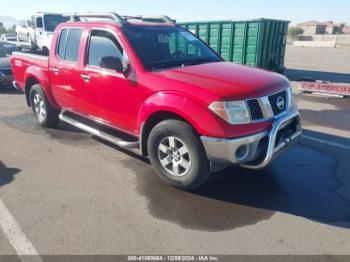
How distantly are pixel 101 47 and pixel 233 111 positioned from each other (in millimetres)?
2340

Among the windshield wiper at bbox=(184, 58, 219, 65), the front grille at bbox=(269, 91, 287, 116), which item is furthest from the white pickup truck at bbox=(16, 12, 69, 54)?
the front grille at bbox=(269, 91, 287, 116)

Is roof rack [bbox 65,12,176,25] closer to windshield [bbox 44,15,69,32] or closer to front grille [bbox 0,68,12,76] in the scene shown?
front grille [bbox 0,68,12,76]

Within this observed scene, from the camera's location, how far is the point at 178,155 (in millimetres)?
3984

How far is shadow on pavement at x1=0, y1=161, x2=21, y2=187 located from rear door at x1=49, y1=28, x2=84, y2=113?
1391 mm

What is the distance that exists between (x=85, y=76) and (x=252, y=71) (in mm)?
2458

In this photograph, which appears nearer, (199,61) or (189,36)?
(199,61)

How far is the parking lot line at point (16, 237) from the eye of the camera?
9.67ft

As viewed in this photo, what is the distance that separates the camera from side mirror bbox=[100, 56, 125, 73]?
4.16 m

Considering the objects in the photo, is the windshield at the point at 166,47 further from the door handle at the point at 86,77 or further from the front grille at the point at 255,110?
the front grille at the point at 255,110

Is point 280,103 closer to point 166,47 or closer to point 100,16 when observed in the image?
point 166,47

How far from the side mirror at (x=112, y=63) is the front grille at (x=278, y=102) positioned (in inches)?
75.8

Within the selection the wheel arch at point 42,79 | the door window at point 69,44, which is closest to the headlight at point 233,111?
the door window at point 69,44

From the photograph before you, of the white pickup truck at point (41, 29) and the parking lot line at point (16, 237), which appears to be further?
the white pickup truck at point (41, 29)

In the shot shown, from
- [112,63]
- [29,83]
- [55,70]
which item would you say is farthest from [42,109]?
[112,63]
